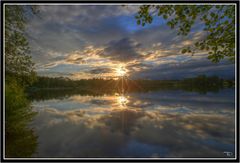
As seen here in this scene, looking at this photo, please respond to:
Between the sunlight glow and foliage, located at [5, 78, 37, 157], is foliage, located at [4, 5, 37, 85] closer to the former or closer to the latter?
foliage, located at [5, 78, 37, 157]

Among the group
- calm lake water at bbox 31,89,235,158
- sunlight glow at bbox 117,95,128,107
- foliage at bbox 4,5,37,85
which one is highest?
foliage at bbox 4,5,37,85

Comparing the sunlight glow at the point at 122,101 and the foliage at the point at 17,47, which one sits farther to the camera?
the sunlight glow at the point at 122,101

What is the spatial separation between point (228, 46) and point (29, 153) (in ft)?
34.1

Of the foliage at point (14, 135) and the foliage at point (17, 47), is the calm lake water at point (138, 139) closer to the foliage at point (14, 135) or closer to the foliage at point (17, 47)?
the foliage at point (14, 135)

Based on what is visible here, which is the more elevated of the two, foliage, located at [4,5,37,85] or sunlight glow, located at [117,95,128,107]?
foliage, located at [4,5,37,85]

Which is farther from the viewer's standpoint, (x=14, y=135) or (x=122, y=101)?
(x=122, y=101)

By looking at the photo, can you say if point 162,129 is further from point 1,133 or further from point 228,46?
point 1,133

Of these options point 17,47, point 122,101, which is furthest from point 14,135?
point 122,101

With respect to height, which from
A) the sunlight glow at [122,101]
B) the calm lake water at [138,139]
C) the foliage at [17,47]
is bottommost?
the calm lake water at [138,139]

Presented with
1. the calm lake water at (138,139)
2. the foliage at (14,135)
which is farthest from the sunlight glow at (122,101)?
the foliage at (14,135)

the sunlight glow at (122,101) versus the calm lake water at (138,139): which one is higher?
the sunlight glow at (122,101)

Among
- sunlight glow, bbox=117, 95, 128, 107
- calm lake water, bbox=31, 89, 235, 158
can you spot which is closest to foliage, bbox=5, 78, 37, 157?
calm lake water, bbox=31, 89, 235, 158

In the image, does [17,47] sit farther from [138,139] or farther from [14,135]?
[138,139]

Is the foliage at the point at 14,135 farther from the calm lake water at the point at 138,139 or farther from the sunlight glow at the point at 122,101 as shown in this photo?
the sunlight glow at the point at 122,101
